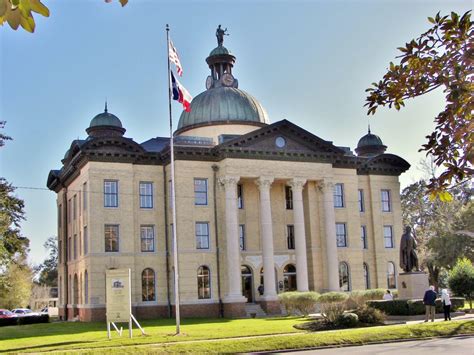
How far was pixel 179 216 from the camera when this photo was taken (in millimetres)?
46438

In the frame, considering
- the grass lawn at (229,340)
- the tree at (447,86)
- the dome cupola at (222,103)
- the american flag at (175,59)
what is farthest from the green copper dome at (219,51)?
the tree at (447,86)

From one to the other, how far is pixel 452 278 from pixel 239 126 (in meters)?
20.9

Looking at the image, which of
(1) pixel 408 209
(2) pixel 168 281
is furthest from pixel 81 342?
(1) pixel 408 209

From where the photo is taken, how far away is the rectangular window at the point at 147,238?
46.8 m

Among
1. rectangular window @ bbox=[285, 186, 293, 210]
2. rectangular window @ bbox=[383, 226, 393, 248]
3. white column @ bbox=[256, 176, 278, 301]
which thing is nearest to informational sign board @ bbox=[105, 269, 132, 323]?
white column @ bbox=[256, 176, 278, 301]

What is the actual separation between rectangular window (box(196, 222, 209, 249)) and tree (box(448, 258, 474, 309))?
1734 cm

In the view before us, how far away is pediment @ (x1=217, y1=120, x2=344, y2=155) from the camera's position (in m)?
46.9

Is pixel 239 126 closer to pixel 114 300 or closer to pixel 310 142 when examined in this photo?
pixel 310 142

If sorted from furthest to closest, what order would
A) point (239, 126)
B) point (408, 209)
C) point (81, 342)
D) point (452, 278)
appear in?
point (408, 209), point (239, 126), point (452, 278), point (81, 342)

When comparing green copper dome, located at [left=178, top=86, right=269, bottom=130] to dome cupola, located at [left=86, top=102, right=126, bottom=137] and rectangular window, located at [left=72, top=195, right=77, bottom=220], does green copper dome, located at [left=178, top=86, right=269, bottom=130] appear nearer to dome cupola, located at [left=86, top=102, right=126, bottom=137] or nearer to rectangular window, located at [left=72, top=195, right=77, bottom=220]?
dome cupola, located at [left=86, top=102, right=126, bottom=137]

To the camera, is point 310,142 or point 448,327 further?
point 310,142

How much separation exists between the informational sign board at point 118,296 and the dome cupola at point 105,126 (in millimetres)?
24040

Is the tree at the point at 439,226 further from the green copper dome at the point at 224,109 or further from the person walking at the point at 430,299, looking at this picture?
the person walking at the point at 430,299

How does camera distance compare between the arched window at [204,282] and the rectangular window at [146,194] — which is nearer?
the arched window at [204,282]
